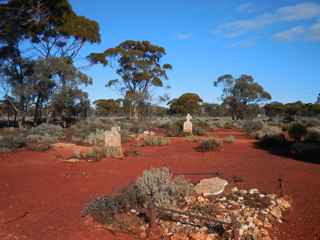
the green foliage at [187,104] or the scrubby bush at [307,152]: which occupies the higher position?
the green foliage at [187,104]

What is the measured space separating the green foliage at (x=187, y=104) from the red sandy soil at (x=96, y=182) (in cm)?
4066

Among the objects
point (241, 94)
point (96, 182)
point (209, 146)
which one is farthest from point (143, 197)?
point (241, 94)

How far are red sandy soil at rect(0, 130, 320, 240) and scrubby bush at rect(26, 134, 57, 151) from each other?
0.66 metres

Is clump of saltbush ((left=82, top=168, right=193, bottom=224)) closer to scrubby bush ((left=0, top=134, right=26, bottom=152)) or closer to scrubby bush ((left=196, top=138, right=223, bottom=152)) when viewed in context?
scrubby bush ((left=196, top=138, right=223, bottom=152))

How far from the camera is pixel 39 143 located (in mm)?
16172

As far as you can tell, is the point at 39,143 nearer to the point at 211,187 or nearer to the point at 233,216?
the point at 211,187

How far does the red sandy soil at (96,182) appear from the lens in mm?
5172

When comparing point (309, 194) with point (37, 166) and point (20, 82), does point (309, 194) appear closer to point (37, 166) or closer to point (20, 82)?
point (37, 166)

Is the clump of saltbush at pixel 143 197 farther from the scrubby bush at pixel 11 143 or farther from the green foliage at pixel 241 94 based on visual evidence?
the green foliage at pixel 241 94

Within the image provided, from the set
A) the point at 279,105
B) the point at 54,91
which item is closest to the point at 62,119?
the point at 54,91

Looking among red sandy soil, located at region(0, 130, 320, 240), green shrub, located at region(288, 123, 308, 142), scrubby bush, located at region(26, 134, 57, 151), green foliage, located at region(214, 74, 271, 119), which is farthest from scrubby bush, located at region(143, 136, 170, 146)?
green foliage, located at region(214, 74, 271, 119)

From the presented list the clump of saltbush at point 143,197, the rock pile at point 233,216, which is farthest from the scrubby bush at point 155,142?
the rock pile at point 233,216

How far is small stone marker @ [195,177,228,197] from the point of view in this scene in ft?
21.9

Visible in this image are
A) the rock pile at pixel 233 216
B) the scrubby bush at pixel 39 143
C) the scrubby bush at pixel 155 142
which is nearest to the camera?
the rock pile at pixel 233 216
